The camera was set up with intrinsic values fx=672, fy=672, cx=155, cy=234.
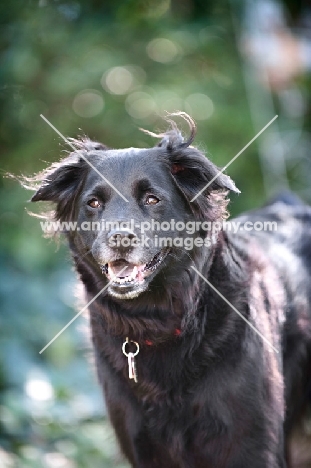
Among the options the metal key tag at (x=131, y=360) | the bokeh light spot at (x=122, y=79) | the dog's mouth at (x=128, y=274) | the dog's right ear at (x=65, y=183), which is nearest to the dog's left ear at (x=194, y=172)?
the dog's mouth at (x=128, y=274)

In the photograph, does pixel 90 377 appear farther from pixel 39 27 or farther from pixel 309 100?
pixel 309 100

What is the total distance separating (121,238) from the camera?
2969 mm

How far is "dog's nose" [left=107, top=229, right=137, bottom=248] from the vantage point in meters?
2.97

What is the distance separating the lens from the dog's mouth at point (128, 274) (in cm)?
308

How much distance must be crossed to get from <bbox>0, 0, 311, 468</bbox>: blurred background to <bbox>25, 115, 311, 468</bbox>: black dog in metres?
1.69

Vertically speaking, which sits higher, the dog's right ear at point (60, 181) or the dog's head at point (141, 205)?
the dog's right ear at point (60, 181)

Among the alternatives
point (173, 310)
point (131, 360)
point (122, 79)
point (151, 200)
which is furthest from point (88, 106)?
point (131, 360)

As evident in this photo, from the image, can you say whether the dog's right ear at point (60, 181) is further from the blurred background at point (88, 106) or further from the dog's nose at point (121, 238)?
the blurred background at point (88, 106)

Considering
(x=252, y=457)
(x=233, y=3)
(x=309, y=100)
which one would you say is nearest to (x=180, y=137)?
(x=252, y=457)

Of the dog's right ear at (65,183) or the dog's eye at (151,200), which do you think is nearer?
the dog's eye at (151,200)

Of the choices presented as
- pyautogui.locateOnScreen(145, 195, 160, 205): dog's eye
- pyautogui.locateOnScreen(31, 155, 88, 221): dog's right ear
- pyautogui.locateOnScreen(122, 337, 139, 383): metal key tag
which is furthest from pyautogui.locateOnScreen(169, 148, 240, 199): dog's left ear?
pyautogui.locateOnScreen(122, 337, 139, 383): metal key tag

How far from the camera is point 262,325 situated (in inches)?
131

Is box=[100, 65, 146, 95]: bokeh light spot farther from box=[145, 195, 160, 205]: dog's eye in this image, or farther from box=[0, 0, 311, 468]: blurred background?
box=[145, 195, 160, 205]: dog's eye

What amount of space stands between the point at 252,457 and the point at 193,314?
713 millimetres
